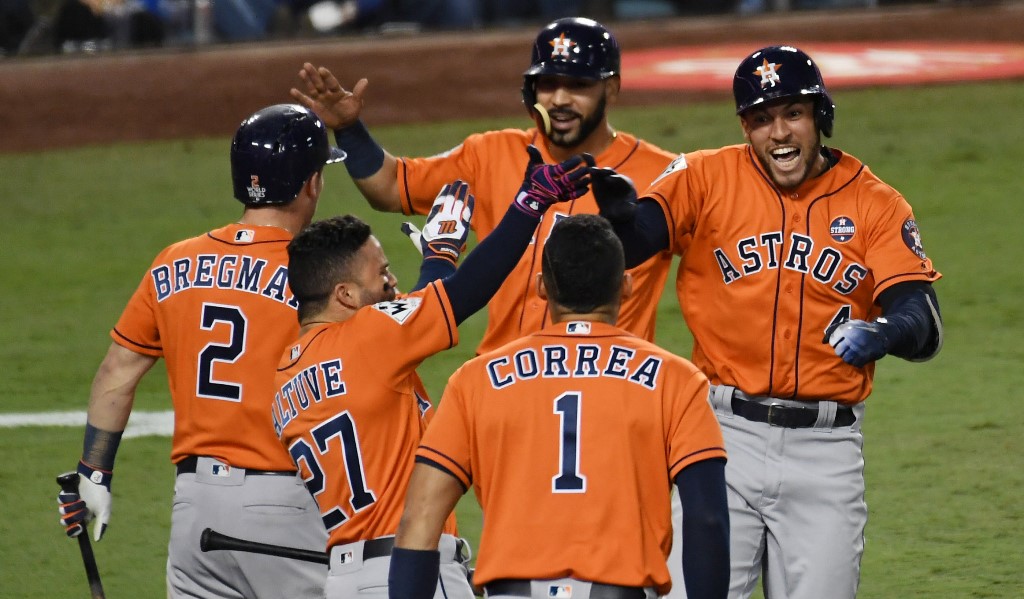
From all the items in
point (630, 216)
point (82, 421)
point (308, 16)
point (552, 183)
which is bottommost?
point (82, 421)

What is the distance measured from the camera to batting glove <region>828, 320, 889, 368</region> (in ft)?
12.8

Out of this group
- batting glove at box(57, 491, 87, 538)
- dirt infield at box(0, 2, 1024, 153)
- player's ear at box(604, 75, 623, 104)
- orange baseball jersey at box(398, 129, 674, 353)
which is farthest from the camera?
dirt infield at box(0, 2, 1024, 153)

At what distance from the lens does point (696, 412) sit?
331 centimetres

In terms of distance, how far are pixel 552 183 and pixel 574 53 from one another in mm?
1232

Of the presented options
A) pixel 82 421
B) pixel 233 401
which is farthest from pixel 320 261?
pixel 82 421

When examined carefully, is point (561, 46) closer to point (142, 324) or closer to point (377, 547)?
point (142, 324)

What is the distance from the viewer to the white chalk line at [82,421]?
7.86m

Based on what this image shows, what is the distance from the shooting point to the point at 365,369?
3.76m

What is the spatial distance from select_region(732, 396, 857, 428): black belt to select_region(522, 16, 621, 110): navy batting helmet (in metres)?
1.29

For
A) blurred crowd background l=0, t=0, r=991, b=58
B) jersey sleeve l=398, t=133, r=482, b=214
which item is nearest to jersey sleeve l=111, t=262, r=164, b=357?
jersey sleeve l=398, t=133, r=482, b=214

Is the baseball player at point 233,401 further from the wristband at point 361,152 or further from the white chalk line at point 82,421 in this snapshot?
the white chalk line at point 82,421

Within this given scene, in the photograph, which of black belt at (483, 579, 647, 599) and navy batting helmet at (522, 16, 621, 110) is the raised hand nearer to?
navy batting helmet at (522, 16, 621, 110)

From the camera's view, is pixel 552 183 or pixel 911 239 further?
pixel 911 239

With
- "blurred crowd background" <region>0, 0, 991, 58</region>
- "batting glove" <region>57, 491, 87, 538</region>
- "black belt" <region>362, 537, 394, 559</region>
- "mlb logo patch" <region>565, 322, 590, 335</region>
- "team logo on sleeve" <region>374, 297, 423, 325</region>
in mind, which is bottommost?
"batting glove" <region>57, 491, 87, 538</region>
